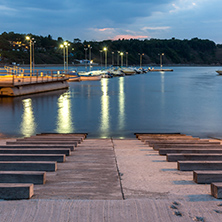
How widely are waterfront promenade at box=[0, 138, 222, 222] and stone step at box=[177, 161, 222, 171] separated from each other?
0.13 meters

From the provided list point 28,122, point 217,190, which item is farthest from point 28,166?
point 28,122

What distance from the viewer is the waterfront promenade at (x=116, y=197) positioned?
145 inches

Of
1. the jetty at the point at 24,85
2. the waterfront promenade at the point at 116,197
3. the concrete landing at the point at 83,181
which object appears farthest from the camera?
the jetty at the point at 24,85

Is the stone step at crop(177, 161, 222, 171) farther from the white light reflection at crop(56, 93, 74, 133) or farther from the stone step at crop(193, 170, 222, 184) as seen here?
the white light reflection at crop(56, 93, 74, 133)

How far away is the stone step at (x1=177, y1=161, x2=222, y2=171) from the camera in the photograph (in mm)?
5375

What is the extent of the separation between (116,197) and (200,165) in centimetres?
182

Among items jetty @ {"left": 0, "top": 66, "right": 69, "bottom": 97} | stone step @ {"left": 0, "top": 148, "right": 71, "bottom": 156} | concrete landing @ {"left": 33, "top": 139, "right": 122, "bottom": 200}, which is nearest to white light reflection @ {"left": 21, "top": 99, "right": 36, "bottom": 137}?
jetty @ {"left": 0, "top": 66, "right": 69, "bottom": 97}

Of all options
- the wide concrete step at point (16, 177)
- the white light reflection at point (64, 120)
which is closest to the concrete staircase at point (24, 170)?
the wide concrete step at point (16, 177)

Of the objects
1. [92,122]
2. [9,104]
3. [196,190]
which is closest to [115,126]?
[92,122]

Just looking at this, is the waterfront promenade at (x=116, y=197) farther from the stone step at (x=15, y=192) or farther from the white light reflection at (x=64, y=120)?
the white light reflection at (x=64, y=120)

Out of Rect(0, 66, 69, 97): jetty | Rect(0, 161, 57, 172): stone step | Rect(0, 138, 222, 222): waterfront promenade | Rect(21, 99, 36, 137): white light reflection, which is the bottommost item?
Rect(21, 99, 36, 137): white light reflection

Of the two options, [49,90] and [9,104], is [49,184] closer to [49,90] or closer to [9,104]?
[9,104]

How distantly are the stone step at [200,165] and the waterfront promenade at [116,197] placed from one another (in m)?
0.13

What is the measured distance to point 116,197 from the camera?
4.25m
